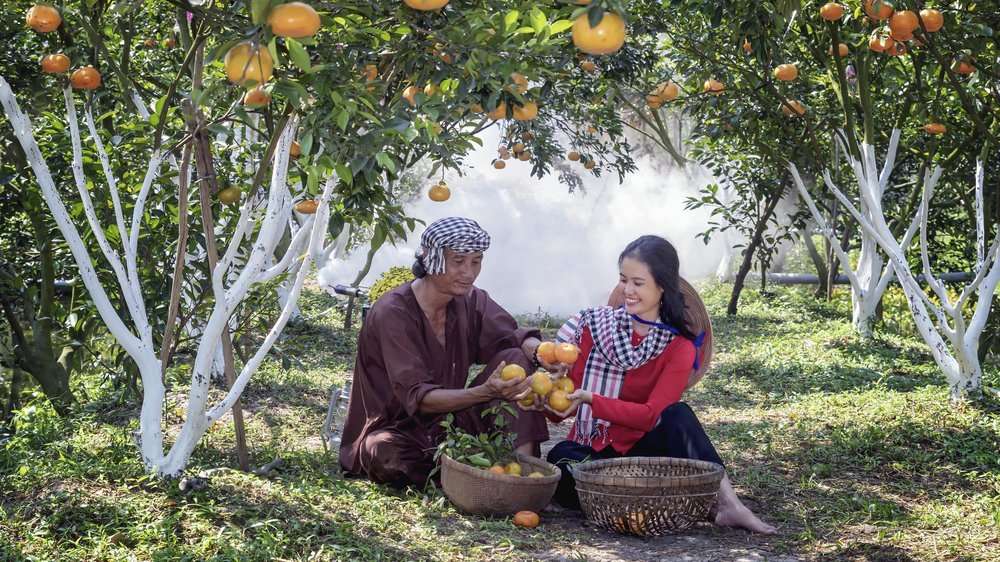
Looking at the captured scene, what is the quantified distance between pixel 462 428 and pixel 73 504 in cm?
143

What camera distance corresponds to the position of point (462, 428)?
389cm

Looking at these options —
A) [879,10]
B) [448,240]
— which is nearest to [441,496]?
[448,240]

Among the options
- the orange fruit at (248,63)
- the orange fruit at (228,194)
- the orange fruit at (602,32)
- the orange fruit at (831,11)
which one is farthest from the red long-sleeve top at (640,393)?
the orange fruit at (831,11)

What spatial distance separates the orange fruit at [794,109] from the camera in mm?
5654

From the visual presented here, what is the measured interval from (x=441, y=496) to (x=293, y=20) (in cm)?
207

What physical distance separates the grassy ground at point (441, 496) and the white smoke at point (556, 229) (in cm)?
670

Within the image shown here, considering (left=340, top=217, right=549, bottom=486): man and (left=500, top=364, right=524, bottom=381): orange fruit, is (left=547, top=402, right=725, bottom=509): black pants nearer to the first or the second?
(left=340, top=217, right=549, bottom=486): man

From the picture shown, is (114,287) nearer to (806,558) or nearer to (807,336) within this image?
(806,558)

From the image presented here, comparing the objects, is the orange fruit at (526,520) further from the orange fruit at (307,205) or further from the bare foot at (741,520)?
the orange fruit at (307,205)

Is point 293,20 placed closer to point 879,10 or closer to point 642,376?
point 642,376

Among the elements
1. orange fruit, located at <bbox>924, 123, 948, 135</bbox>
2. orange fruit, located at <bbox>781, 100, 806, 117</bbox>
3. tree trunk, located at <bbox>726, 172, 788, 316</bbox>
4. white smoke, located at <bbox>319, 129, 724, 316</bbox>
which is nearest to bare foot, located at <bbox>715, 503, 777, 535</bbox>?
orange fruit, located at <bbox>781, 100, 806, 117</bbox>

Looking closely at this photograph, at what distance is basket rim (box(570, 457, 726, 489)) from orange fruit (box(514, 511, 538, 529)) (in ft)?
0.66

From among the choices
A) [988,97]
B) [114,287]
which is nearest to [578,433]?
[114,287]

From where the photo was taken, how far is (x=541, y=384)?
3.54 meters
